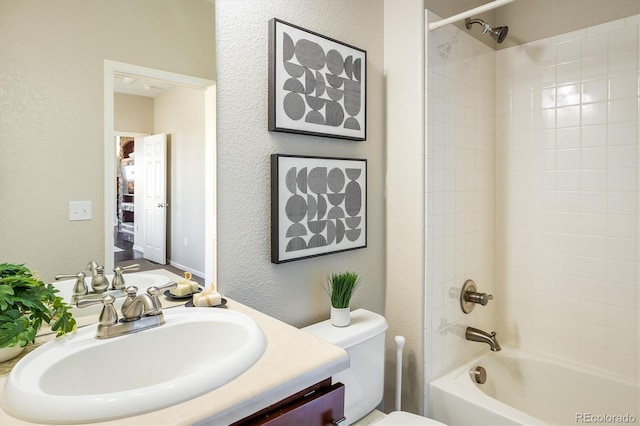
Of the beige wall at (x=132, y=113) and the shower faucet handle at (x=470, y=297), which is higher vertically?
the beige wall at (x=132, y=113)

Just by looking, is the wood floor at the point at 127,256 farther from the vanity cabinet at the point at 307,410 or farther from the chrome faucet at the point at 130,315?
the vanity cabinet at the point at 307,410

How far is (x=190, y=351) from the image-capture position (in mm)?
1112

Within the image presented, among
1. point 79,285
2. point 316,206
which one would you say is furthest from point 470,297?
point 79,285

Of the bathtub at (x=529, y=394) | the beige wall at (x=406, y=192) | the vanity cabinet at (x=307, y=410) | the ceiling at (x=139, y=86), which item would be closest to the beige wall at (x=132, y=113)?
the ceiling at (x=139, y=86)

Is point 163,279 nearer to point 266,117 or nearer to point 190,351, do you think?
point 190,351

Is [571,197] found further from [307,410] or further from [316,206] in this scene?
[307,410]

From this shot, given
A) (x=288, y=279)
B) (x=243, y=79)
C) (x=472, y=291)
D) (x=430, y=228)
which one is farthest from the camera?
(x=472, y=291)

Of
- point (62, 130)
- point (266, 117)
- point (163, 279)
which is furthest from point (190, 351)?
point (266, 117)

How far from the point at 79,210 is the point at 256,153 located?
0.62m

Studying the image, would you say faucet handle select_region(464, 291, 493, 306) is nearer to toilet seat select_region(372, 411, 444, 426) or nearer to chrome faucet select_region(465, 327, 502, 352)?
chrome faucet select_region(465, 327, 502, 352)

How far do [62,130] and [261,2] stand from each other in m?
0.86

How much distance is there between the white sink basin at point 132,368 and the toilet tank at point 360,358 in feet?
1.71

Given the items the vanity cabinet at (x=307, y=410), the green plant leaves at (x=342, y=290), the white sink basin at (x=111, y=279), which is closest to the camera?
the vanity cabinet at (x=307, y=410)

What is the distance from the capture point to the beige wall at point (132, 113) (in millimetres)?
1151
